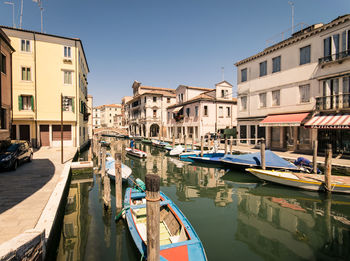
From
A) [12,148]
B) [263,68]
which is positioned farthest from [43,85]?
[263,68]

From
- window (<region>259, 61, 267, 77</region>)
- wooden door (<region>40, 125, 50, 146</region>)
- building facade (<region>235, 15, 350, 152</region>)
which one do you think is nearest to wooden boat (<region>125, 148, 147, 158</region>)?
wooden door (<region>40, 125, 50, 146</region>)

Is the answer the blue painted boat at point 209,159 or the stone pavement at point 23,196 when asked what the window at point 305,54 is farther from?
the stone pavement at point 23,196

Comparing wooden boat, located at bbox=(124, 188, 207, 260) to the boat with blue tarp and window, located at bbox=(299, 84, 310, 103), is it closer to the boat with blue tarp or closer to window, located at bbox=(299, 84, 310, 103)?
the boat with blue tarp

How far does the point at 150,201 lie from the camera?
359 cm

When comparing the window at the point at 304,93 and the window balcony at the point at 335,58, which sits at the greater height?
the window balcony at the point at 335,58

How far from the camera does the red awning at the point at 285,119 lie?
57.8 ft

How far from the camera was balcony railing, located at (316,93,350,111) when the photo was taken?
15328 mm

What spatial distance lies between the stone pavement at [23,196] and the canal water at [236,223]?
1309mm

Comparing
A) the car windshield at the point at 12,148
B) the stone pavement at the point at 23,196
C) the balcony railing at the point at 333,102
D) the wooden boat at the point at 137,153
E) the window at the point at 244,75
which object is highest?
the window at the point at 244,75

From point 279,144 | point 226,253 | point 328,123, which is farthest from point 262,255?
point 279,144

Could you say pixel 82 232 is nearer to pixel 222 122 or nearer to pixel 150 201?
pixel 150 201

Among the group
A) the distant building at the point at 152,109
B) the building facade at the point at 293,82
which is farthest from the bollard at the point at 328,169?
the distant building at the point at 152,109

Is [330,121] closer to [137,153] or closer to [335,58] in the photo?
[335,58]

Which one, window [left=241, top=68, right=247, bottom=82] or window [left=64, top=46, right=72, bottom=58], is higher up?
window [left=64, top=46, right=72, bottom=58]
